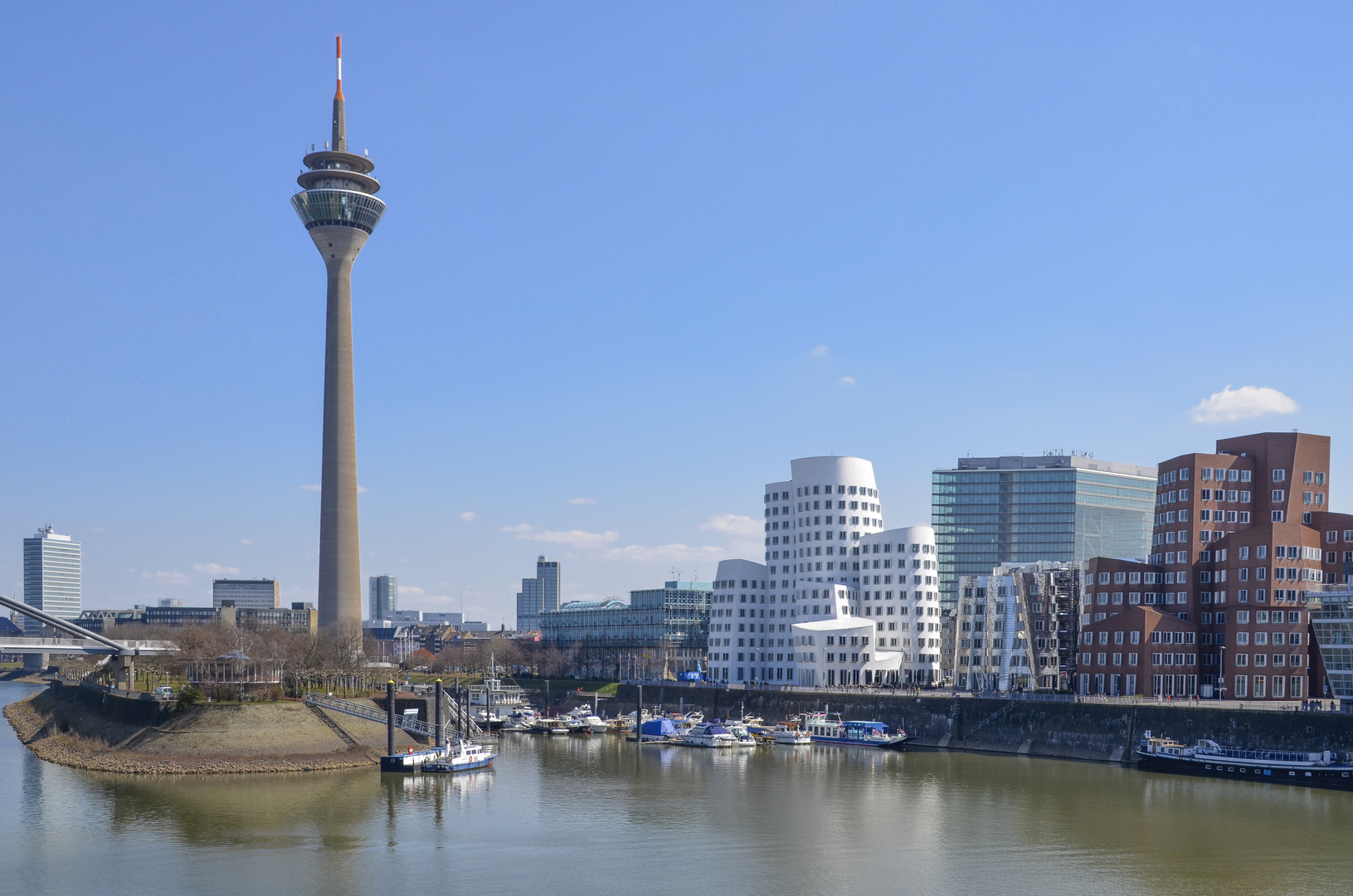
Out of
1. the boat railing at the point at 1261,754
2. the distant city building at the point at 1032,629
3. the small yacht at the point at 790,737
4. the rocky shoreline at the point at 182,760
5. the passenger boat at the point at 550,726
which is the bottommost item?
the passenger boat at the point at 550,726

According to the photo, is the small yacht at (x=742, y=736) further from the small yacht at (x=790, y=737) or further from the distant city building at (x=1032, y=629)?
the distant city building at (x=1032, y=629)

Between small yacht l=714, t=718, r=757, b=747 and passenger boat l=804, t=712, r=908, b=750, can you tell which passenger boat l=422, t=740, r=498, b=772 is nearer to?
small yacht l=714, t=718, r=757, b=747

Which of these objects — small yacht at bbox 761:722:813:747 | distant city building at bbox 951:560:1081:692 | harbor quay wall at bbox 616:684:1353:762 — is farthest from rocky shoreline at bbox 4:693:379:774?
distant city building at bbox 951:560:1081:692

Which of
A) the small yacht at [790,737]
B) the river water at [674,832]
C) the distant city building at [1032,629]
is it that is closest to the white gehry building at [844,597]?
the distant city building at [1032,629]

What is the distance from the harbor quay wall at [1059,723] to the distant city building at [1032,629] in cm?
2540

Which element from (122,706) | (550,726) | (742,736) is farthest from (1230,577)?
(122,706)

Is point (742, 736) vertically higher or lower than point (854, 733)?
lower

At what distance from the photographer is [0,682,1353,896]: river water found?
67125 mm

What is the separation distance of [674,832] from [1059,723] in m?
57.4

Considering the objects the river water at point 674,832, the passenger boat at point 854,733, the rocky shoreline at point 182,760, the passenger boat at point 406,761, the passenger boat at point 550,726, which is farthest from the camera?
the passenger boat at point 550,726

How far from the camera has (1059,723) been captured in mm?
125875

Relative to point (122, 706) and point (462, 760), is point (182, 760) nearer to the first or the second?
point (462, 760)

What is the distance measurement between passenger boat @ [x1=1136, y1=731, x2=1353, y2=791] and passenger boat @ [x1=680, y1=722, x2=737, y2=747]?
42590 millimetres

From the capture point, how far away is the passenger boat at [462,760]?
358 ft
